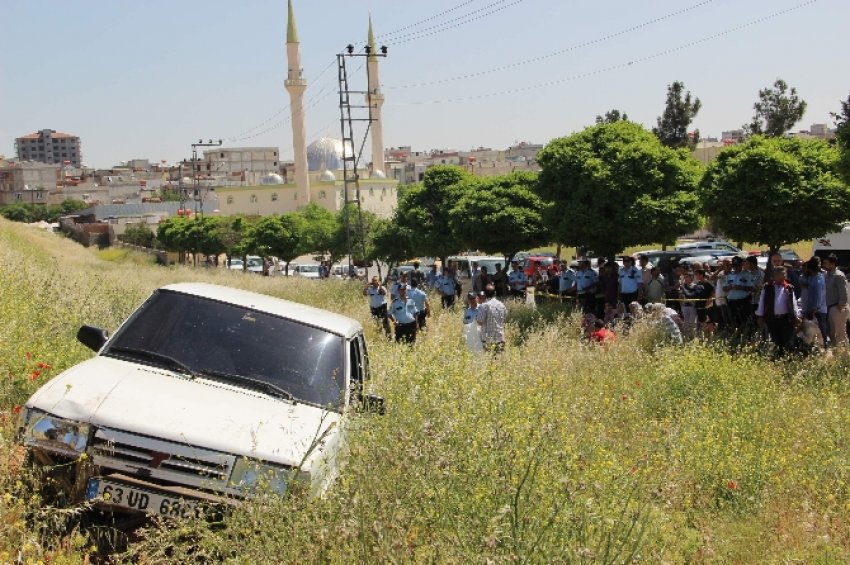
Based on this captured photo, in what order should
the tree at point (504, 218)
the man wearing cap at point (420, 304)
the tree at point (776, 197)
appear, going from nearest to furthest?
the man wearing cap at point (420, 304), the tree at point (776, 197), the tree at point (504, 218)

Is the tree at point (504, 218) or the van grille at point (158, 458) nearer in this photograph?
the van grille at point (158, 458)

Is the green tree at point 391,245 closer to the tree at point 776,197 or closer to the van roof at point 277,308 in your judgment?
the tree at point 776,197

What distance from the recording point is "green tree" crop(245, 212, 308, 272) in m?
65.8

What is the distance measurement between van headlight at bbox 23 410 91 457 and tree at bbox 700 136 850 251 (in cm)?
1519

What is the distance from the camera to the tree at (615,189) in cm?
2053

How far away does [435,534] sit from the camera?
14.6ft

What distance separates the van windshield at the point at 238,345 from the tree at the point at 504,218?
22.0 metres

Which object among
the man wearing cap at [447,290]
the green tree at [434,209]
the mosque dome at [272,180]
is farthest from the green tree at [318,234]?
the mosque dome at [272,180]

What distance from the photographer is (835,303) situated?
1361 cm

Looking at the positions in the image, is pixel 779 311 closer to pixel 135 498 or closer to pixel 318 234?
pixel 135 498

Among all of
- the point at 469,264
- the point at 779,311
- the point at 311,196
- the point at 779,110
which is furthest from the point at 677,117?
the point at 311,196

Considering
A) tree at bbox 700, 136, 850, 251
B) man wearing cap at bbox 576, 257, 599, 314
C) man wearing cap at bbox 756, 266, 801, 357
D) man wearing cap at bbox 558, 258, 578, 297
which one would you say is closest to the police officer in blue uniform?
man wearing cap at bbox 576, 257, 599, 314

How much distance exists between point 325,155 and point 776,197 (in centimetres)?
11352

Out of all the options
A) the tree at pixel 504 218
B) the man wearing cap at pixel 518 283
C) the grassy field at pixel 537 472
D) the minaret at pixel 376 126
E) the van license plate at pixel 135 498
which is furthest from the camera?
the minaret at pixel 376 126
